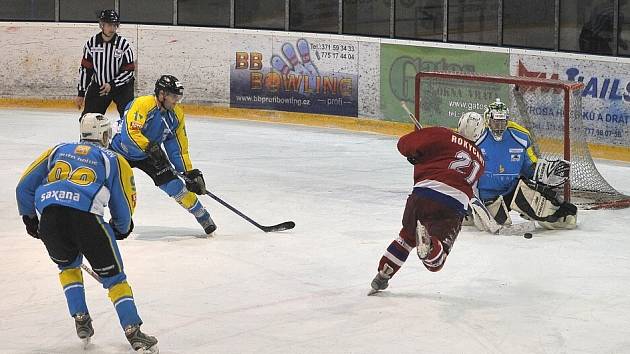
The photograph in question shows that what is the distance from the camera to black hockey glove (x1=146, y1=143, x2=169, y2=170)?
7191 mm

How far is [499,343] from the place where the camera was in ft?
17.2

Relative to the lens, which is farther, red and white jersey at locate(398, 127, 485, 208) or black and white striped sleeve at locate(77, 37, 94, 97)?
black and white striped sleeve at locate(77, 37, 94, 97)

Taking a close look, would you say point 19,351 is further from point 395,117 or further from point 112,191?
point 395,117

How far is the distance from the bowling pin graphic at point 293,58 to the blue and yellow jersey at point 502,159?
484 centimetres

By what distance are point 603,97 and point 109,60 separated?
4024 mm

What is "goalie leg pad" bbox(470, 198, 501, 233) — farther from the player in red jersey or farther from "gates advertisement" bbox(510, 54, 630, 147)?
"gates advertisement" bbox(510, 54, 630, 147)

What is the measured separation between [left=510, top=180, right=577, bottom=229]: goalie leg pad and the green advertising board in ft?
5.45

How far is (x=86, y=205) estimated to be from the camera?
479cm

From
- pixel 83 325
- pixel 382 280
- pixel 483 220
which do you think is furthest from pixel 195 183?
pixel 83 325

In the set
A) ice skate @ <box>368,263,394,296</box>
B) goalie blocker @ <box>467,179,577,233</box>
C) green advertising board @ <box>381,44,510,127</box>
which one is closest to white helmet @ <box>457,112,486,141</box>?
ice skate @ <box>368,263,394,296</box>

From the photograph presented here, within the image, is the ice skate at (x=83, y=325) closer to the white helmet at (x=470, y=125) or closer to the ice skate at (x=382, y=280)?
the ice skate at (x=382, y=280)

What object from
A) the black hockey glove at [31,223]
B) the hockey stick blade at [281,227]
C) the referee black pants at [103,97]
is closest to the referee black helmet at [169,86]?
the hockey stick blade at [281,227]

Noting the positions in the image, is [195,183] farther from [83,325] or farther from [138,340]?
[138,340]

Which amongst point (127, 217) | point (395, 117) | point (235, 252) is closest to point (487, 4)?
point (395, 117)
